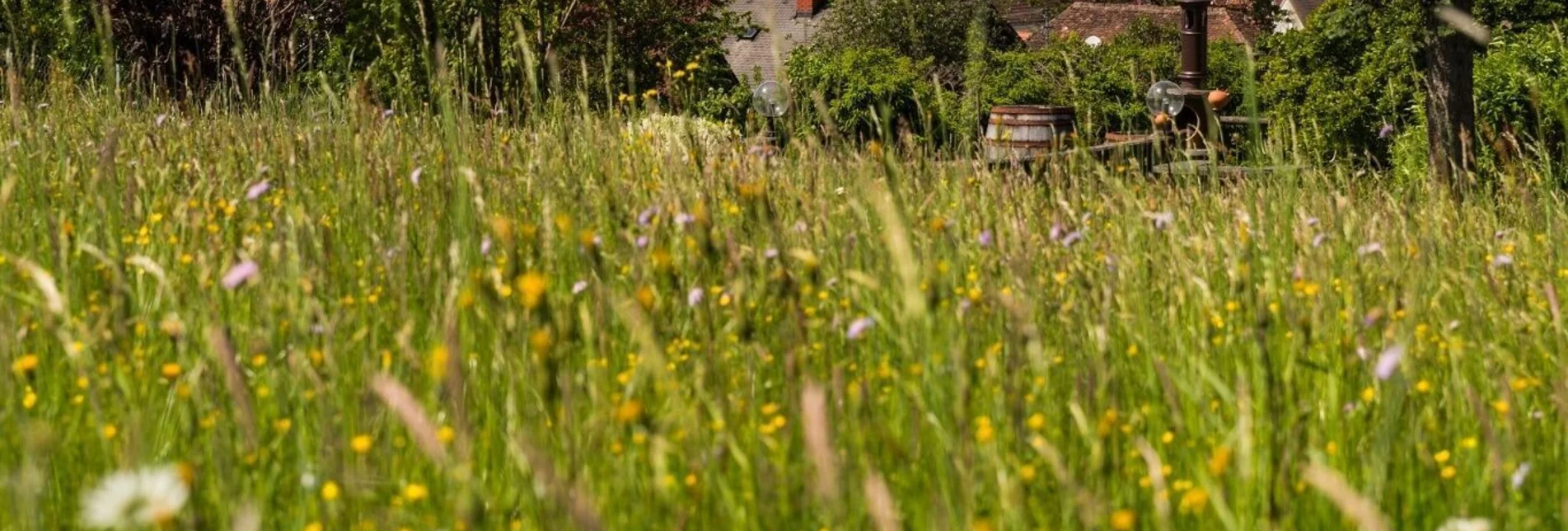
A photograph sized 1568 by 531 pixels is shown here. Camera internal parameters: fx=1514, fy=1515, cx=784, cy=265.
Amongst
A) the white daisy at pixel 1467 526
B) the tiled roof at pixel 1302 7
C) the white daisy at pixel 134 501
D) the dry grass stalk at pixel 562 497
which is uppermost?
the dry grass stalk at pixel 562 497

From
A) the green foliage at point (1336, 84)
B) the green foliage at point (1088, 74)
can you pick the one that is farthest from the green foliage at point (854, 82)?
the green foliage at point (1336, 84)

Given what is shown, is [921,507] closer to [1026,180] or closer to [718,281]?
[718,281]

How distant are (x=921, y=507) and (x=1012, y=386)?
0.17m

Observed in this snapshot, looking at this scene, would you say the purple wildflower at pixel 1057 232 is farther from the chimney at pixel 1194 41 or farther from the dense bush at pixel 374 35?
the chimney at pixel 1194 41

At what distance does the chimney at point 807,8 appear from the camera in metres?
52.1

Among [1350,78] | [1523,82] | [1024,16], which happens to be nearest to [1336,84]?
[1350,78]

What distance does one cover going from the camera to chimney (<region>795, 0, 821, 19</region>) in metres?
52.1

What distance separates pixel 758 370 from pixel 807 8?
50.8 metres

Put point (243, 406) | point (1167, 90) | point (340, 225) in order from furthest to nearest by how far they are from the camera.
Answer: point (1167, 90) → point (340, 225) → point (243, 406)

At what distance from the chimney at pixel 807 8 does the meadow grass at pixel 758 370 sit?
4930 centimetres

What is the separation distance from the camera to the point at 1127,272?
9.39 feet

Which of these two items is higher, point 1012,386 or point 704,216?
point 704,216

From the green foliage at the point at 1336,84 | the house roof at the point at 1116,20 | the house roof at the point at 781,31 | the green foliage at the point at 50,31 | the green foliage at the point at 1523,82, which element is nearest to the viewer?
the green foliage at the point at 1523,82

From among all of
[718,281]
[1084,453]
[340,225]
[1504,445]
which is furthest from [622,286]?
[1504,445]
